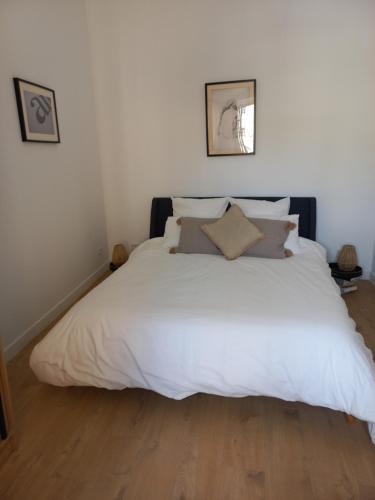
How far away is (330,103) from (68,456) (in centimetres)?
350

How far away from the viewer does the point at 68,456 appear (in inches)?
62.7

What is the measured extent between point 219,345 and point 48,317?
178 cm

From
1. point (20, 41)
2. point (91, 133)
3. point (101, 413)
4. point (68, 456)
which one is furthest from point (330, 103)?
point (68, 456)

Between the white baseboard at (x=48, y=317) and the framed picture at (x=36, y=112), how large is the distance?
4.69 ft

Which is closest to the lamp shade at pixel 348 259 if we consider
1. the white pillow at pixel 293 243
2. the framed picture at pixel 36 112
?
the white pillow at pixel 293 243

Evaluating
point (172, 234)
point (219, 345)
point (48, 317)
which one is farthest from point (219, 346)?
point (48, 317)

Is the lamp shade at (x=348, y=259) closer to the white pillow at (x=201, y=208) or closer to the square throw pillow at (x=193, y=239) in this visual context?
the white pillow at (x=201, y=208)

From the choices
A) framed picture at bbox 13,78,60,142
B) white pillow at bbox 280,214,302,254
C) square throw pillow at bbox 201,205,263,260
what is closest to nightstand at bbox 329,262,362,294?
white pillow at bbox 280,214,302,254

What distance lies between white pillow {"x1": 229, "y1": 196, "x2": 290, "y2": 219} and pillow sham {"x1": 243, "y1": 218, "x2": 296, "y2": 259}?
25 cm

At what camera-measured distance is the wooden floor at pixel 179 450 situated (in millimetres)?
1418

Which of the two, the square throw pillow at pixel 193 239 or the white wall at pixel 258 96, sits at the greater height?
the white wall at pixel 258 96

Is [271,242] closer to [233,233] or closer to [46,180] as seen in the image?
[233,233]

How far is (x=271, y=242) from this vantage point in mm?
2715

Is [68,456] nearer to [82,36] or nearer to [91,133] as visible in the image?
[91,133]
